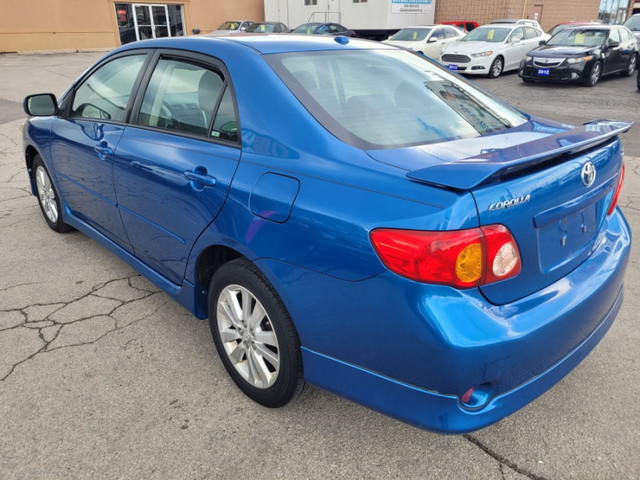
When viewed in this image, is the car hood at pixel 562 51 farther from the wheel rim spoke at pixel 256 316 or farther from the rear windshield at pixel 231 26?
the rear windshield at pixel 231 26

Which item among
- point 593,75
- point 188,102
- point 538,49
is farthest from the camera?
point 538,49

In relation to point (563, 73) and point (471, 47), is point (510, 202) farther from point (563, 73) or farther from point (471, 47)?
point (471, 47)

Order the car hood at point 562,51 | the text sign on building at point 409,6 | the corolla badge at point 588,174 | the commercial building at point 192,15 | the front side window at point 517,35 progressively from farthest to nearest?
1. the text sign on building at point 409,6
2. the commercial building at point 192,15
3. the front side window at point 517,35
4. the car hood at point 562,51
5. the corolla badge at point 588,174

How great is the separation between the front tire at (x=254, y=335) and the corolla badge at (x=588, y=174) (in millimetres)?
1244

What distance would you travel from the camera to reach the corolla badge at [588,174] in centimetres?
190

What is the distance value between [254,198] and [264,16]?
32.8m

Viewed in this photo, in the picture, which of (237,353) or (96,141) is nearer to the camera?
(237,353)

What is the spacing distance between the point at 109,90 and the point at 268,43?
4.50 ft

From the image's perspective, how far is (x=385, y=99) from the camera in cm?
234

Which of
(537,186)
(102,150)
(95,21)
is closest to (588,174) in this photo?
(537,186)

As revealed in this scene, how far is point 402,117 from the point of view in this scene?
7.34ft

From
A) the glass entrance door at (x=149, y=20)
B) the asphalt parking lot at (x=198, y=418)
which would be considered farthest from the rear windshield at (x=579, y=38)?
the glass entrance door at (x=149, y=20)

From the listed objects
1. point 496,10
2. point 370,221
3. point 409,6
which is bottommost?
point 370,221

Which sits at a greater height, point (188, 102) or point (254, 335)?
point (188, 102)
